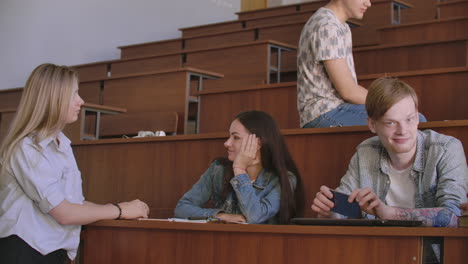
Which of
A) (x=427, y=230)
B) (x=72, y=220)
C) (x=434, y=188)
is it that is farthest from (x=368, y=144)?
(x=72, y=220)

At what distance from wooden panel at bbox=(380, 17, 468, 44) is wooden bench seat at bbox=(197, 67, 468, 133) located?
819 mm

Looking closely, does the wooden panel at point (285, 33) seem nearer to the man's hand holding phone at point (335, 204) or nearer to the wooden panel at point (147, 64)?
the wooden panel at point (147, 64)

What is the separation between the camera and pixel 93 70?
366 cm

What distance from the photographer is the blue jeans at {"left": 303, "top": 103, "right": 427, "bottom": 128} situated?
1684 mm

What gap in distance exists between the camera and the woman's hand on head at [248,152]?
4.75ft

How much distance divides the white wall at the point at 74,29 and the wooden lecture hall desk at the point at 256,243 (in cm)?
279

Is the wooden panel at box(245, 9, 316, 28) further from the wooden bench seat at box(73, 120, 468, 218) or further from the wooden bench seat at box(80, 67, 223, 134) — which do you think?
the wooden bench seat at box(73, 120, 468, 218)

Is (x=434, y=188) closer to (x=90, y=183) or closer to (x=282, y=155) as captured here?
(x=282, y=155)

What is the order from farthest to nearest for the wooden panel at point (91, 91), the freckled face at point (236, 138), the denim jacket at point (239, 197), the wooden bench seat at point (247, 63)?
the wooden panel at point (91, 91), the wooden bench seat at point (247, 63), the freckled face at point (236, 138), the denim jacket at point (239, 197)

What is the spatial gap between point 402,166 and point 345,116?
17.1 inches

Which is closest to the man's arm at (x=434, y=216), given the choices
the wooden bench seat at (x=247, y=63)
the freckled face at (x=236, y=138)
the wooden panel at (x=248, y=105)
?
the freckled face at (x=236, y=138)

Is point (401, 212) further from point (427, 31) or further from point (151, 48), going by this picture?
point (151, 48)

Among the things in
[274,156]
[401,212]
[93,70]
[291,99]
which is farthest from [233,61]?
[401,212]

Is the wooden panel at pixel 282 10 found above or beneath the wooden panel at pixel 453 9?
above
